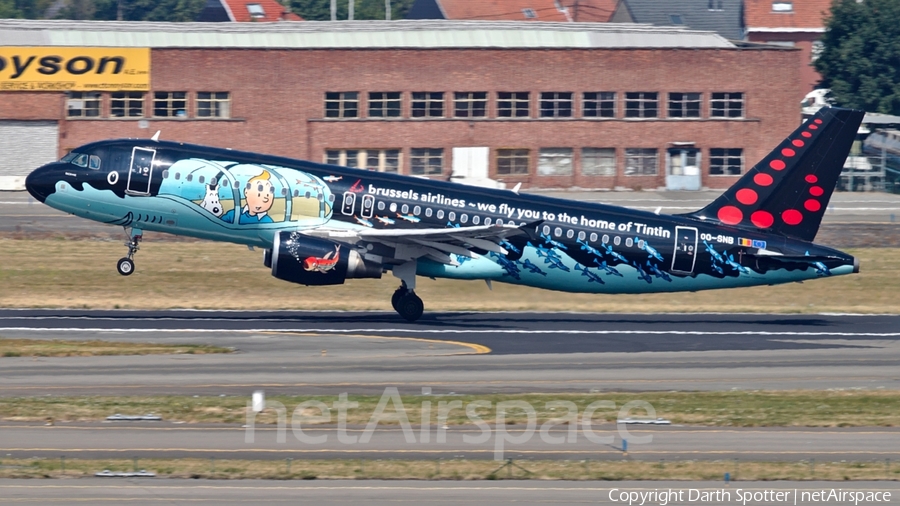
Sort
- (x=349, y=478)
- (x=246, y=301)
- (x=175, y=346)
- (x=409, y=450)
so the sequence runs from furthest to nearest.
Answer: (x=246, y=301)
(x=175, y=346)
(x=409, y=450)
(x=349, y=478)

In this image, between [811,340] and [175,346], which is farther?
[811,340]

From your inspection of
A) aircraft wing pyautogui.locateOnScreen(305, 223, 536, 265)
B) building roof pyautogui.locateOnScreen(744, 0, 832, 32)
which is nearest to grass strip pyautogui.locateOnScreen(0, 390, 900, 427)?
aircraft wing pyautogui.locateOnScreen(305, 223, 536, 265)

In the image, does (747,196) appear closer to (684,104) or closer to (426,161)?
(426,161)

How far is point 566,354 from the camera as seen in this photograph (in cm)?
3155

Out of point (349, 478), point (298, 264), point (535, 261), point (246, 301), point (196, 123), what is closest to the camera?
point (349, 478)

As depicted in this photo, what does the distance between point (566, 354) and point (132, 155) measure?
15.0 m

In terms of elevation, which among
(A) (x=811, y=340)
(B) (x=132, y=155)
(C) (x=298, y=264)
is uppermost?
(B) (x=132, y=155)

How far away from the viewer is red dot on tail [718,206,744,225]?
3784 centimetres

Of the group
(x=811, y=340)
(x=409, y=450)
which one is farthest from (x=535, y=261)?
(x=409, y=450)

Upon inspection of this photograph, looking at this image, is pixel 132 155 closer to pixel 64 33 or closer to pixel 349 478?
pixel 349 478

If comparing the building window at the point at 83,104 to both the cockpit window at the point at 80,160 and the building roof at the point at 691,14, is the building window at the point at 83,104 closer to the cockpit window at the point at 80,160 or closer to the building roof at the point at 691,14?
the cockpit window at the point at 80,160

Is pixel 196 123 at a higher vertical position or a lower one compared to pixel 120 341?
higher

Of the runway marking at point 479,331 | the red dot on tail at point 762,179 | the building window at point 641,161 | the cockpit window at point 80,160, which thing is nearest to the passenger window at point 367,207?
the runway marking at point 479,331

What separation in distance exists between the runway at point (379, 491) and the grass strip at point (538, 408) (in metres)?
4.57
